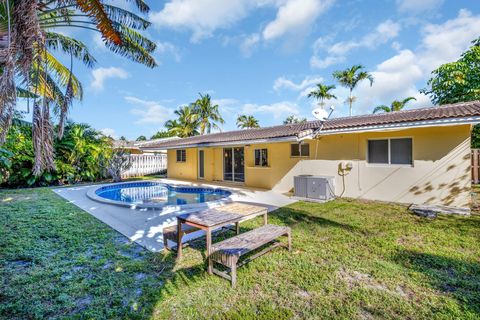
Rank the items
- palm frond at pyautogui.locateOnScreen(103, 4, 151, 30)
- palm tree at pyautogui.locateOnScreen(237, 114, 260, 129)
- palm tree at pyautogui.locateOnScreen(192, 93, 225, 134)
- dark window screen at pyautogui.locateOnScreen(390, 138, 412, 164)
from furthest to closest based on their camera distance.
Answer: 1. palm tree at pyautogui.locateOnScreen(237, 114, 260, 129)
2. palm tree at pyautogui.locateOnScreen(192, 93, 225, 134)
3. dark window screen at pyautogui.locateOnScreen(390, 138, 412, 164)
4. palm frond at pyautogui.locateOnScreen(103, 4, 151, 30)

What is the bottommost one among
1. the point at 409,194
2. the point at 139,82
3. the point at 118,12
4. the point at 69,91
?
the point at 409,194

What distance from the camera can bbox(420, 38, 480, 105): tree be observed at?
700 inches

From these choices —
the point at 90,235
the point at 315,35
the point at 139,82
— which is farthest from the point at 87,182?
the point at 315,35

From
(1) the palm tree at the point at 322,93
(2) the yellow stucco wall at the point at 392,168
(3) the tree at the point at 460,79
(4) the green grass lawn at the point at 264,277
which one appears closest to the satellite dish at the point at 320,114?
(2) the yellow stucco wall at the point at 392,168

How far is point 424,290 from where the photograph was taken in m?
3.71

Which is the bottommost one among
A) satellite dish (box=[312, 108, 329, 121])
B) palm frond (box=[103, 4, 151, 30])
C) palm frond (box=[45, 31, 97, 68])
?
satellite dish (box=[312, 108, 329, 121])

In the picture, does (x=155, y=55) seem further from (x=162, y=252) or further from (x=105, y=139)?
(x=105, y=139)

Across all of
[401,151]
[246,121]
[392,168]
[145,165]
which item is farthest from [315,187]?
[246,121]

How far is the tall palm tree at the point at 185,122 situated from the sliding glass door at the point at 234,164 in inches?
885

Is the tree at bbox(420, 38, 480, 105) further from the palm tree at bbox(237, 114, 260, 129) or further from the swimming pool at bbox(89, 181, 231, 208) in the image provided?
the palm tree at bbox(237, 114, 260, 129)

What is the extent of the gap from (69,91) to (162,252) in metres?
4.62

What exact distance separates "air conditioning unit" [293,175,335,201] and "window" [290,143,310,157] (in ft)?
6.08

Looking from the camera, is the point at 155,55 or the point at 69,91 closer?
the point at 69,91

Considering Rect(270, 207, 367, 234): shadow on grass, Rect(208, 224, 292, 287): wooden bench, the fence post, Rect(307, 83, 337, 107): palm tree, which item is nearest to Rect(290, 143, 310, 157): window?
Rect(270, 207, 367, 234): shadow on grass
